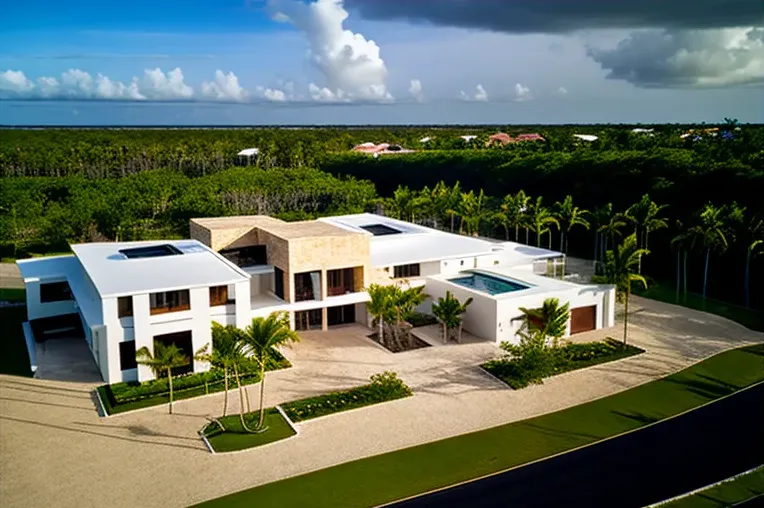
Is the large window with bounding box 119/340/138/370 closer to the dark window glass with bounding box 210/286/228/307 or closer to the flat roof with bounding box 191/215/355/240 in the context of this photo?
the dark window glass with bounding box 210/286/228/307

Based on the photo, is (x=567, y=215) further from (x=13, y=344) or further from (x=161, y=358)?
(x=13, y=344)

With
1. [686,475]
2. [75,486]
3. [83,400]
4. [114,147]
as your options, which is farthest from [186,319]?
[114,147]

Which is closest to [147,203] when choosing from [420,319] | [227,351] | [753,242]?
[420,319]

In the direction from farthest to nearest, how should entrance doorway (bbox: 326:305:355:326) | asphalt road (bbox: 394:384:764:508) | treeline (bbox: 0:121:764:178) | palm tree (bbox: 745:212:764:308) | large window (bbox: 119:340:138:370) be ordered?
treeline (bbox: 0:121:764:178)
palm tree (bbox: 745:212:764:308)
entrance doorway (bbox: 326:305:355:326)
large window (bbox: 119:340:138:370)
asphalt road (bbox: 394:384:764:508)

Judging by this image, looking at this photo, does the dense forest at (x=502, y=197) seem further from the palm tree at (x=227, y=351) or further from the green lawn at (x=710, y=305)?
the palm tree at (x=227, y=351)

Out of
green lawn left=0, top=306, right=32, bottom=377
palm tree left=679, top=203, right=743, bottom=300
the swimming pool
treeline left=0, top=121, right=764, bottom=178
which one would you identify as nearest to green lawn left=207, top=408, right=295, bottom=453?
green lawn left=0, top=306, right=32, bottom=377

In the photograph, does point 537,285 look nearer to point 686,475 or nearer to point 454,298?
point 454,298
